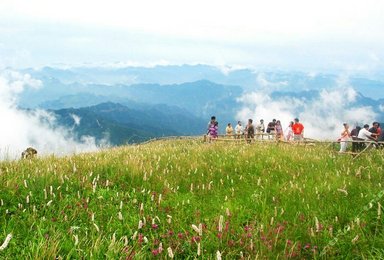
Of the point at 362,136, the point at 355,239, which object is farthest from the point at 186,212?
the point at 362,136

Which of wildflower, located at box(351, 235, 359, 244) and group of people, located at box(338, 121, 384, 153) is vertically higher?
wildflower, located at box(351, 235, 359, 244)

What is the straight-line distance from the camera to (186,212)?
662 centimetres

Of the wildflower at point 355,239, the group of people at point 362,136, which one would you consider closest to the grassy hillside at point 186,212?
the wildflower at point 355,239

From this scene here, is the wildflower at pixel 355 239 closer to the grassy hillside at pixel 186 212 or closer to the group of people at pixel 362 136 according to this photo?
the grassy hillside at pixel 186 212

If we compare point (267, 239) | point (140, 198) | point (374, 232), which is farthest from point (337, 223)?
point (140, 198)

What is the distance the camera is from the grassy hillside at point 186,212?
198 inches

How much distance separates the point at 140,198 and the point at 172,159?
3.41 meters

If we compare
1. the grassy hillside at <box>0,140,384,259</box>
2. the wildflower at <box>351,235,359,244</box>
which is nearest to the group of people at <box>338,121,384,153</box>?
the grassy hillside at <box>0,140,384,259</box>

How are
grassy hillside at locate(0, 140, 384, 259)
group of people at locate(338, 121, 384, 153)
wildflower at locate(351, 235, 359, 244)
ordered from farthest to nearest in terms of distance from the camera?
group of people at locate(338, 121, 384, 153), wildflower at locate(351, 235, 359, 244), grassy hillside at locate(0, 140, 384, 259)

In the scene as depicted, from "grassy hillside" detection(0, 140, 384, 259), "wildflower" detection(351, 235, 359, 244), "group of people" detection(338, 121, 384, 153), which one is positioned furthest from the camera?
"group of people" detection(338, 121, 384, 153)

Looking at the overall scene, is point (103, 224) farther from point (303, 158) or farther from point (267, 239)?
point (303, 158)

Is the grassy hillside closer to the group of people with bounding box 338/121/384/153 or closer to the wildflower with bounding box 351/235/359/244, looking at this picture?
the wildflower with bounding box 351/235/359/244

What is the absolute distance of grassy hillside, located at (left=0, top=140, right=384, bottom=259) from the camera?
16.5ft

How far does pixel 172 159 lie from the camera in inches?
414
